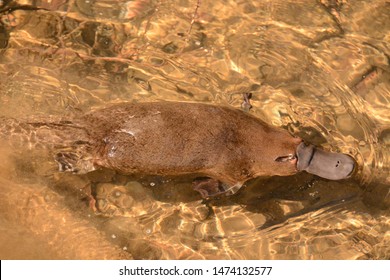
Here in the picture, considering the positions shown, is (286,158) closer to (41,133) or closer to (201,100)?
(201,100)

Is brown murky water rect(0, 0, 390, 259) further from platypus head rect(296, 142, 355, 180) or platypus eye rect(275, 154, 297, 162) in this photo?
platypus eye rect(275, 154, 297, 162)

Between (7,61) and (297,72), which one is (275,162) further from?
(7,61)

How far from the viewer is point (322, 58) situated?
18.7 feet

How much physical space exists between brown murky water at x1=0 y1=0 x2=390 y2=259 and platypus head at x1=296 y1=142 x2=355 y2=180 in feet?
1.00

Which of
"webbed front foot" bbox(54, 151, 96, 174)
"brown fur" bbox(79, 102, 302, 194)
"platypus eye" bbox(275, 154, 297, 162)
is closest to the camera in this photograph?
"brown fur" bbox(79, 102, 302, 194)

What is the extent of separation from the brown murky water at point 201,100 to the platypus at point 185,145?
34 cm

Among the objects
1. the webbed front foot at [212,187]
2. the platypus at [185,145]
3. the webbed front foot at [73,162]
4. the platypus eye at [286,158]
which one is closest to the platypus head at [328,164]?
the platypus at [185,145]

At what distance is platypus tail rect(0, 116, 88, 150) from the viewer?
177 inches

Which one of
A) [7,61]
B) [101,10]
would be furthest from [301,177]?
[7,61]

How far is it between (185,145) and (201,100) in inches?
49.2

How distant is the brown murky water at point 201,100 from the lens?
16.0 ft

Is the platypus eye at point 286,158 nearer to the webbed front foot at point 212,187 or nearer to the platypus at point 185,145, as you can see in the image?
the platypus at point 185,145

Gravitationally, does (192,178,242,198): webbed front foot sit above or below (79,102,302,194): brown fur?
below

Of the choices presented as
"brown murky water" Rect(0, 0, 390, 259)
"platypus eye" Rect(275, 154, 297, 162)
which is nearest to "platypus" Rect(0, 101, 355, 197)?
"platypus eye" Rect(275, 154, 297, 162)
